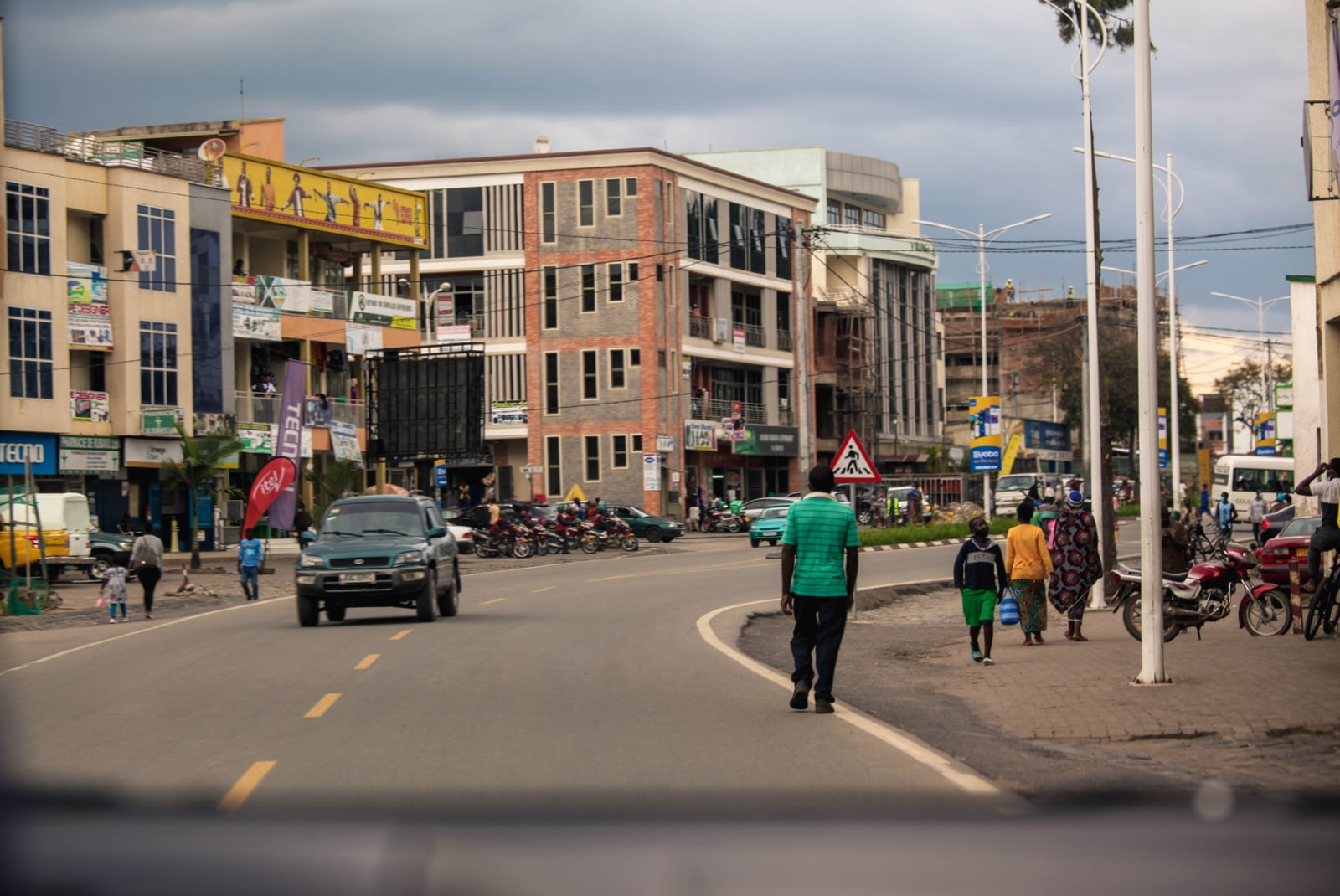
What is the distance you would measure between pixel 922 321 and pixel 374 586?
256ft

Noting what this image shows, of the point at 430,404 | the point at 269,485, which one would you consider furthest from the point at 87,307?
the point at 269,485

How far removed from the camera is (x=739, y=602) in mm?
28516

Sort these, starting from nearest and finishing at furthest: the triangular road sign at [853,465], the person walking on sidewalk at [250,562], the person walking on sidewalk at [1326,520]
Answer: the person walking on sidewalk at [1326,520] < the triangular road sign at [853,465] < the person walking on sidewalk at [250,562]

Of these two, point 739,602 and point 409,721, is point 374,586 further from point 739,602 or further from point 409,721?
point 409,721

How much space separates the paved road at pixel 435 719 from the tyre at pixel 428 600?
11.7 inches

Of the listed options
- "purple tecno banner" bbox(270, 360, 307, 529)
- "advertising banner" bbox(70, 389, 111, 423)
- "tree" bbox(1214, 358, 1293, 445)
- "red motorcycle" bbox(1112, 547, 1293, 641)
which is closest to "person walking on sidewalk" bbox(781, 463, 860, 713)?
"red motorcycle" bbox(1112, 547, 1293, 641)

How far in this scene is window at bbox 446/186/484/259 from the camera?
244 feet

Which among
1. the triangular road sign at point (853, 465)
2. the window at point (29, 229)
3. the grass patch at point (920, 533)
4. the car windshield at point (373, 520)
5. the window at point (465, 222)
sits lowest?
the grass patch at point (920, 533)

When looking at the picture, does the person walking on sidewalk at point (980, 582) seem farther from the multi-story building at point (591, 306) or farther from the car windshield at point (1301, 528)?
the multi-story building at point (591, 306)

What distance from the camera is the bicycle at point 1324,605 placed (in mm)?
18531

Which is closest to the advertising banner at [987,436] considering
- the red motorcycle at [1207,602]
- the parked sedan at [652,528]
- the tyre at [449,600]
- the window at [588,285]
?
the parked sedan at [652,528]

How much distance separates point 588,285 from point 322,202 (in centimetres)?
1723

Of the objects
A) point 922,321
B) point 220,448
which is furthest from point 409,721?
point 922,321

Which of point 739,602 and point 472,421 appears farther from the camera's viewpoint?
point 472,421
